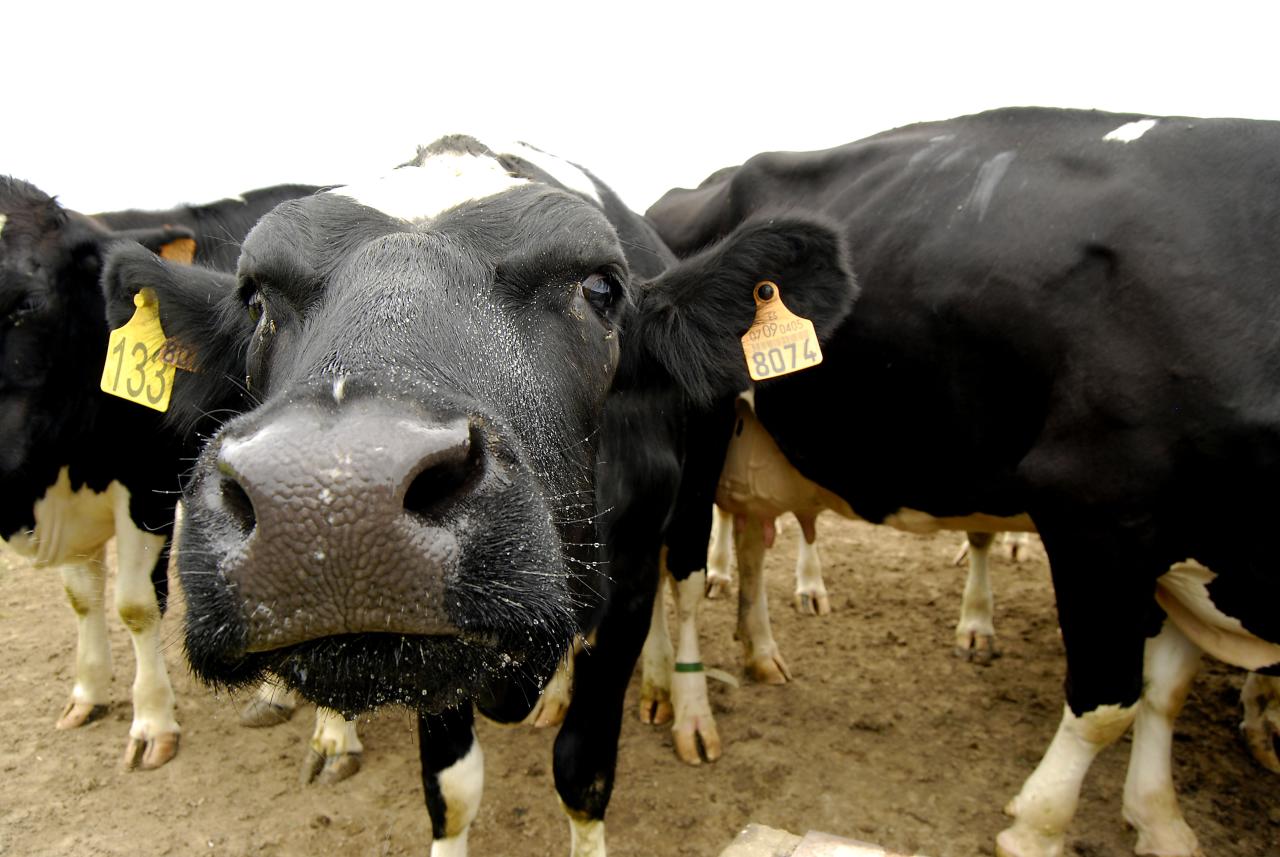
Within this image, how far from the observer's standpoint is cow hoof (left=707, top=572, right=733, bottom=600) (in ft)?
21.0

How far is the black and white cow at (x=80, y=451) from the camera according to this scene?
3.78 meters

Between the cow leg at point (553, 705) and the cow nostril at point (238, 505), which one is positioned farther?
the cow leg at point (553, 705)

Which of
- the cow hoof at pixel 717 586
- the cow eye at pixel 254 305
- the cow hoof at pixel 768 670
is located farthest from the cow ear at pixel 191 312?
the cow hoof at pixel 717 586

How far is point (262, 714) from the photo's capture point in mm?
4559

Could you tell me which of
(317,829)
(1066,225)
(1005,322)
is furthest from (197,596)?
(1066,225)

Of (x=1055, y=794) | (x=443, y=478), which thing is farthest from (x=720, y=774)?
(x=443, y=478)

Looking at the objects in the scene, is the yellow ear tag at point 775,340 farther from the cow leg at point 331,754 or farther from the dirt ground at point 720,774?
the cow leg at point 331,754

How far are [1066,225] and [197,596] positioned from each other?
305 centimetres

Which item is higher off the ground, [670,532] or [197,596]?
[197,596]

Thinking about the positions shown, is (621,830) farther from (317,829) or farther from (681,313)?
(681,313)

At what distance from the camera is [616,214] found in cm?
382

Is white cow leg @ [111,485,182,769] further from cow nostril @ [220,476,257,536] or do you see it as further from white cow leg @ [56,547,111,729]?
cow nostril @ [220,476,257,536]

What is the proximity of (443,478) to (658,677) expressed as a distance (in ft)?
11.2

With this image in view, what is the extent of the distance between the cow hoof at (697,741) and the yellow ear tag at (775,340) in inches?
78.9
